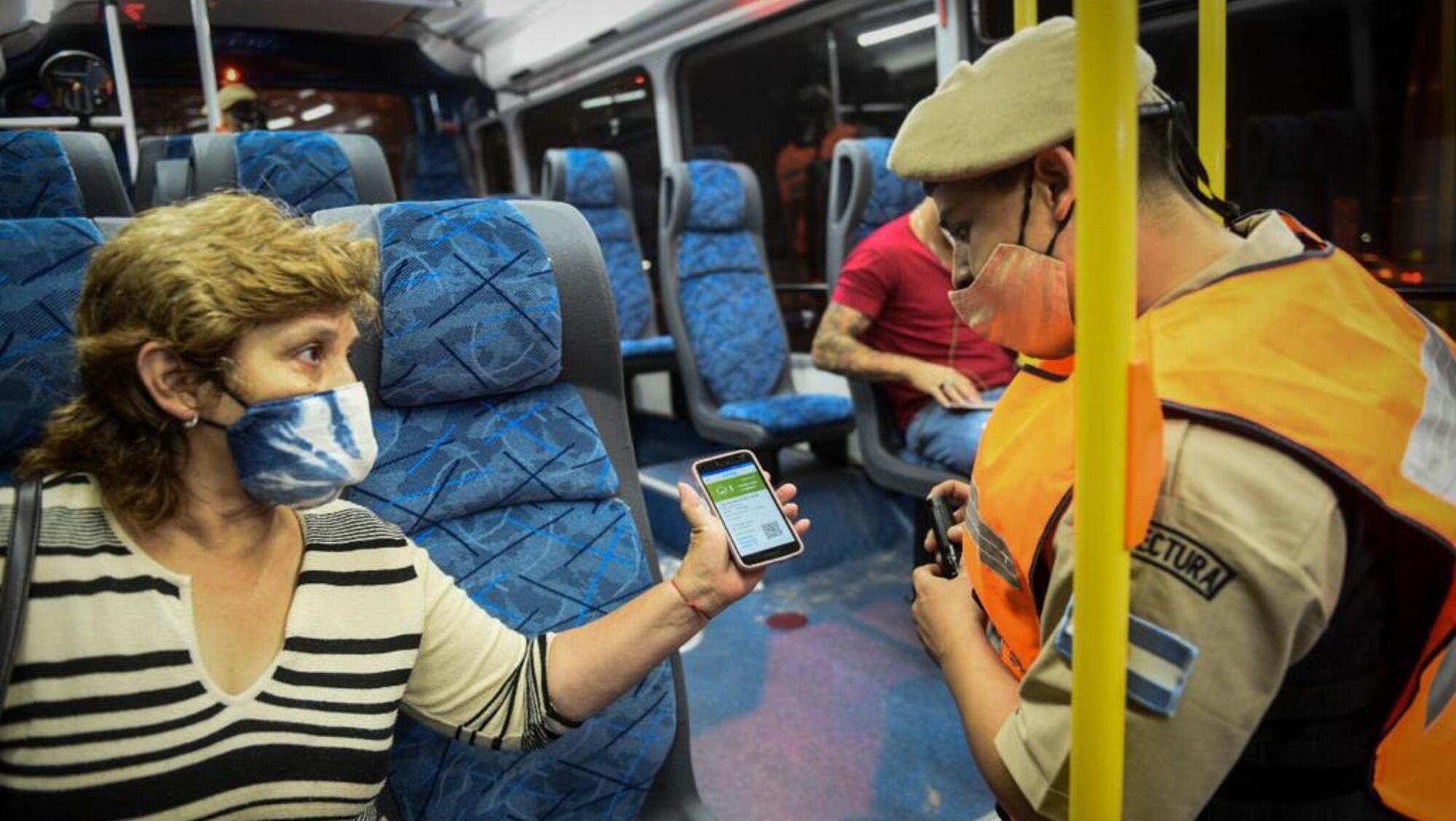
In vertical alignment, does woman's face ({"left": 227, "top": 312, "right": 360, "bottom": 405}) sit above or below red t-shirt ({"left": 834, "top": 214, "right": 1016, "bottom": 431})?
above

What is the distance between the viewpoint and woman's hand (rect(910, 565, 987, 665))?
105 centimetres

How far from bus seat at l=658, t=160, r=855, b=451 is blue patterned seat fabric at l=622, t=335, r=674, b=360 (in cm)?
63

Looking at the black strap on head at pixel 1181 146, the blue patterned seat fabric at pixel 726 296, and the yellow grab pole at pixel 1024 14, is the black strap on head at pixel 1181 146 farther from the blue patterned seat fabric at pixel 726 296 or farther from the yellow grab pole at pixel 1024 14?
the blue patterned seat fabric at pixel 726 296

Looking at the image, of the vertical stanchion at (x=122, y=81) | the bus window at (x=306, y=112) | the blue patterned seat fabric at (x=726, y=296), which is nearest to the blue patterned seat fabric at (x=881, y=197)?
the blue patterned seat fabric at (x=726, y=296)

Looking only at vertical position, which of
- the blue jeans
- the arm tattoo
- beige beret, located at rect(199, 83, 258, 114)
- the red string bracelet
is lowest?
the blue jeans

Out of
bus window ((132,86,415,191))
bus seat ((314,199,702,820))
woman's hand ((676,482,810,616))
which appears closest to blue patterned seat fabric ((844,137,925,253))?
bus seat ((314,199,702,820))

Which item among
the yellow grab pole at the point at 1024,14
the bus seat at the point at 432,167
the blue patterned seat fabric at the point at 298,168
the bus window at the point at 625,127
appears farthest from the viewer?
the bus seat at the point at 432,167

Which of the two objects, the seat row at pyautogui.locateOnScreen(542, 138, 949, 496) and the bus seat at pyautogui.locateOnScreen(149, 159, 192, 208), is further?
the seat row at pyautogui.locateOnScreen(542, 138, 949, 496)

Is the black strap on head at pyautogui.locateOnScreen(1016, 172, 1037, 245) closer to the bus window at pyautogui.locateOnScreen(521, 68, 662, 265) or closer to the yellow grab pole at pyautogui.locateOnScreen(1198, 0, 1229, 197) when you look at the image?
the yellow grab pole at pyautogui.locateOnScreen(1198, 0, 1229, 197)

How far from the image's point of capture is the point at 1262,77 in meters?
2.78

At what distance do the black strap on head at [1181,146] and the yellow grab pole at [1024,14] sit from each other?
35 cm

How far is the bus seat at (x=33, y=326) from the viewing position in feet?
4.01

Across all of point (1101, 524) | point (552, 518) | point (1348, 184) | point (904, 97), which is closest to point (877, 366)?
point (1348, 184)

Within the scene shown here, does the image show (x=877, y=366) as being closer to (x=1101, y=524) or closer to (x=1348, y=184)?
(x=1348, y=184)
